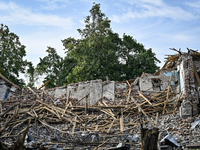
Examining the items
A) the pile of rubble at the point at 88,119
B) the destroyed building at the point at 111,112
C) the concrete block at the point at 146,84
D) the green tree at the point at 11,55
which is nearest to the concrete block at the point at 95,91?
the destroyed building at the point at 111,112

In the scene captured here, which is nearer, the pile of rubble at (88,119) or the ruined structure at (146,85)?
the pile of rubble at (88,119)

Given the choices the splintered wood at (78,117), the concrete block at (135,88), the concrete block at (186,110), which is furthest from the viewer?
the concrete block at (135,88)

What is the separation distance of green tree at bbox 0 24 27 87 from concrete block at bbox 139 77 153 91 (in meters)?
13.9

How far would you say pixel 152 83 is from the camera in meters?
13.9

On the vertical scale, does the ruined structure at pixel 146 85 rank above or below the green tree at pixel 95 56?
below

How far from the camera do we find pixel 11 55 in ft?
76.4

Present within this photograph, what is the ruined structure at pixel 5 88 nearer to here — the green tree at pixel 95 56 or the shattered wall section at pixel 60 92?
the shattered wall section at pixel 60 92

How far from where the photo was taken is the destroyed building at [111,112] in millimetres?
9133

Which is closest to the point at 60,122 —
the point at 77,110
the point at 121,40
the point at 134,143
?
the point at 77,110

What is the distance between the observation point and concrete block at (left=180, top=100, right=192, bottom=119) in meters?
10.3

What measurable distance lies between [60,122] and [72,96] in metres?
2.84

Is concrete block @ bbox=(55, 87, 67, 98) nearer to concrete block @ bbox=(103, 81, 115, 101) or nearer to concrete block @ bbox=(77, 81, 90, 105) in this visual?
concrete block @ bbox=(77, 81, 90, 105)

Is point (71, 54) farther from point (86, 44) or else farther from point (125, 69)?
point (125, 69)

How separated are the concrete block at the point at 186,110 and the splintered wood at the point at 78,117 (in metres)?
0.89
